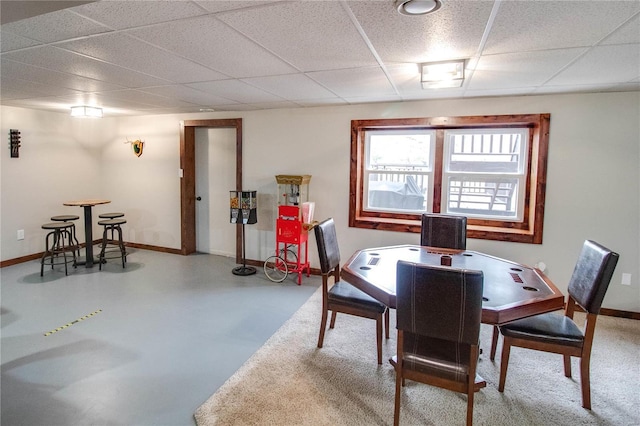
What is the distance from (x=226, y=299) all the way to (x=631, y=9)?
3.88 m

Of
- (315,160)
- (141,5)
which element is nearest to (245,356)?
(141,5)

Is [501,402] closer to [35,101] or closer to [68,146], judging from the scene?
[35,101]

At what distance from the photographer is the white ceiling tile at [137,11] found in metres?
1.66

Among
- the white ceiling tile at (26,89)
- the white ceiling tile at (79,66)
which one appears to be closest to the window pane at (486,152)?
the white ceiling tile at (79,66)

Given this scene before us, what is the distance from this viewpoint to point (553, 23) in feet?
6.02

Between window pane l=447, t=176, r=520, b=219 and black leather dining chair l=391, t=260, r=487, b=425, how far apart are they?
260 centimetres

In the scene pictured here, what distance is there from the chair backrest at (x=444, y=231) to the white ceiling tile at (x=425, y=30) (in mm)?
1540

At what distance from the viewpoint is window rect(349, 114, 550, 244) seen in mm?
3869

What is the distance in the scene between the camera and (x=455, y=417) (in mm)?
2131

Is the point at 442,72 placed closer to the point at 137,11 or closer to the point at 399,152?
the point at 399,152

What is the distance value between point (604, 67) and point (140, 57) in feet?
11.0

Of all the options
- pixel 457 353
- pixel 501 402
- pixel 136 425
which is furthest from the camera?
pixel 501 402

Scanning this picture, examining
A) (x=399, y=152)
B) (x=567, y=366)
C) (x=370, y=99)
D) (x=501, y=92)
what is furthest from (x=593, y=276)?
(x=370, y=99)

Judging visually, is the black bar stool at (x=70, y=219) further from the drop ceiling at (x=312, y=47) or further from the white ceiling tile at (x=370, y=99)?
the white ceiling tile at (x=370, y=99)
